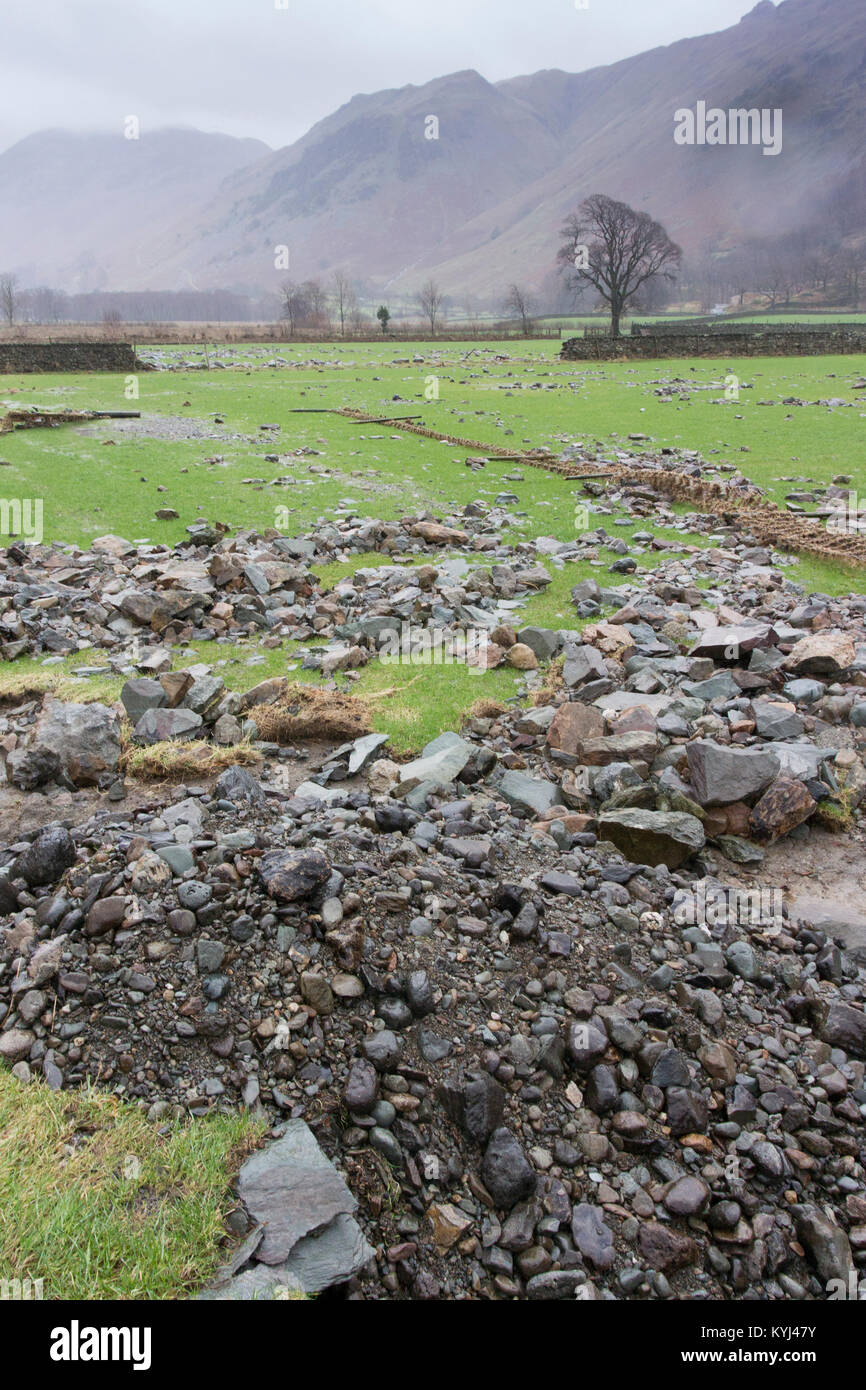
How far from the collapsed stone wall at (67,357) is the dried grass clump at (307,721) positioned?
51.4 metres

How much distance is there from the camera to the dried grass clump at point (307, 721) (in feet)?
27.8

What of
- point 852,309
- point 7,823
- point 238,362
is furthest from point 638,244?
point 7,823

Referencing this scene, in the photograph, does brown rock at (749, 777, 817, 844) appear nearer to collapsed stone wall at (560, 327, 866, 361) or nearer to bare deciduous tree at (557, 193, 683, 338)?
collapsed stone wall at (560, 327, 866, 361)

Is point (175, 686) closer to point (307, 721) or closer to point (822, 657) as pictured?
point (307, 721)

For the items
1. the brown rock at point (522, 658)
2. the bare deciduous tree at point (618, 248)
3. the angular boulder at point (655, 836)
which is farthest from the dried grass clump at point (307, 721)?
the bare deciduous tree at point (618, 248)

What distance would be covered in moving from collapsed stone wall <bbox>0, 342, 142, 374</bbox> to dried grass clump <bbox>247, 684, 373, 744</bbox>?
5142 cm

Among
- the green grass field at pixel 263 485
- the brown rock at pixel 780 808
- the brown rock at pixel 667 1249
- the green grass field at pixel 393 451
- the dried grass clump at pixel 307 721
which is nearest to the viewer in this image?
the green grass field at pixel 263 485

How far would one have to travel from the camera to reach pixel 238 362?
58844mm

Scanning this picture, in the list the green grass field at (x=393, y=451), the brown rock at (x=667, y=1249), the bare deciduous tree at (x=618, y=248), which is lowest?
the brown rock at (x=667, y=1249)

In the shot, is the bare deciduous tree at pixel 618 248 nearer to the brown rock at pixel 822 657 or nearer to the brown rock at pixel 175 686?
the brown rock at pixel 822 657

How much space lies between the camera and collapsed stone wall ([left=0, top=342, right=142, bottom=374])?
5031 cm

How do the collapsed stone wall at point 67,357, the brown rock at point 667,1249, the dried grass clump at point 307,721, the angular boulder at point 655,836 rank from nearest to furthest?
the brown rock at point 667,1249, the angular boulder at point 655,836, the dried grass clump at point 307,721, the collapsed stone wall at point 67,357
